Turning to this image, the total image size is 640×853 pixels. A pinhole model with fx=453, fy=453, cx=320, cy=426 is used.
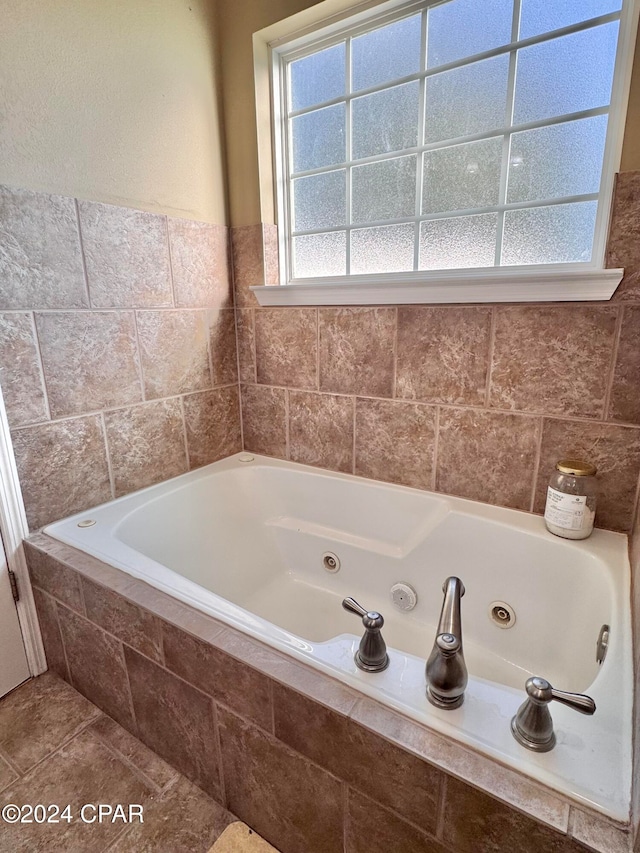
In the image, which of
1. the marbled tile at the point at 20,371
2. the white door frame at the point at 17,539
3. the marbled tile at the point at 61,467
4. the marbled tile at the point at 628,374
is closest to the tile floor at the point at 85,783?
the white door frame at the point at 17,539

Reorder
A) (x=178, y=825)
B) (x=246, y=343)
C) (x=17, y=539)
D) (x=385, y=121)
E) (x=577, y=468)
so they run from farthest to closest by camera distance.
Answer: (x=246, y=343), (x=385, y=121), (x=17, y=539), (x=577, y=468), (x=178, y=825)

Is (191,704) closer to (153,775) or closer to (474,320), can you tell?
(153,775)

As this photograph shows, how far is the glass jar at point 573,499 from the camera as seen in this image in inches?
50.5

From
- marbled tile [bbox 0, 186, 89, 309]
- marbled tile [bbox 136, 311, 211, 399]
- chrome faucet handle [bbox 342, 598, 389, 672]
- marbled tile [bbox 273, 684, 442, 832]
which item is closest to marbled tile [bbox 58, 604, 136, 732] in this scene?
marbled tile [bbox 273, 684, 442, 832]

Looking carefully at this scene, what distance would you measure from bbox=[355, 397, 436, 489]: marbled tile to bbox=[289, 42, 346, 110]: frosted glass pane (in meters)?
1.16

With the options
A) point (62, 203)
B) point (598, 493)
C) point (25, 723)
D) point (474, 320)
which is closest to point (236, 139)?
point (62, 203)

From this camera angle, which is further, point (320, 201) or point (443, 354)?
point (320, 201)

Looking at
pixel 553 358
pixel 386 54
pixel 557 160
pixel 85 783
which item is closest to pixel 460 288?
pixel 553 358

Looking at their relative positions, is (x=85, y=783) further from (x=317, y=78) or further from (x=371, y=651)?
(x=317, y=78)

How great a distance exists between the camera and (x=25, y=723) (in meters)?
1.34

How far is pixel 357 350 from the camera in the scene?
1687mm

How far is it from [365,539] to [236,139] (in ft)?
5.40

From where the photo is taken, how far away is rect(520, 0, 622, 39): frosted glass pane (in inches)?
48.2

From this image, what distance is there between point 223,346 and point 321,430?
56cm
